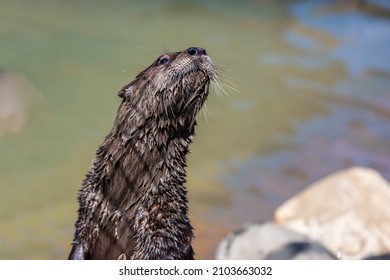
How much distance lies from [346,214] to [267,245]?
111cm

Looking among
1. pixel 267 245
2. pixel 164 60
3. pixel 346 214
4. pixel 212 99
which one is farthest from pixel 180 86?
pixel 212 99

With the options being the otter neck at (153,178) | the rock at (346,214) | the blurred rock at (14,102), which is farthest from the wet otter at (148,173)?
the blurred rock at (14,102)

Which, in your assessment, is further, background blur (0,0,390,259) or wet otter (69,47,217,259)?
background blur (0,0,390,259)

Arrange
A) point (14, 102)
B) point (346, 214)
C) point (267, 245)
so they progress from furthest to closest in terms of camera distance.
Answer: point (14, 102) < point (346, 214) < point (267, 245)

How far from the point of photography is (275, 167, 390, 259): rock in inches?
255

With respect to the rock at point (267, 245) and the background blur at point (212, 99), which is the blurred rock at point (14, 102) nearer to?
the background blur at point (212, 99)

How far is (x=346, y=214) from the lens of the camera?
22.0 feet

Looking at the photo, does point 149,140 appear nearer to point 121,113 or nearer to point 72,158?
point 121,113

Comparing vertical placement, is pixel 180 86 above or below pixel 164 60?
below

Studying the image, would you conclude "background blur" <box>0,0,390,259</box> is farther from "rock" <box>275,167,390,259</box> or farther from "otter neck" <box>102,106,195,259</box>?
"otter neck" <box>102,106,195,259</box>

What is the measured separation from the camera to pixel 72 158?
793 centimetres

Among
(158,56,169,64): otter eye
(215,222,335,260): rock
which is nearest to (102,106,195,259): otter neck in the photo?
(158,56,169,64): otter eye

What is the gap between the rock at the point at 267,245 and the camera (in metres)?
5.69

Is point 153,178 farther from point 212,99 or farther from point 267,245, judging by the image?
point 212,99
